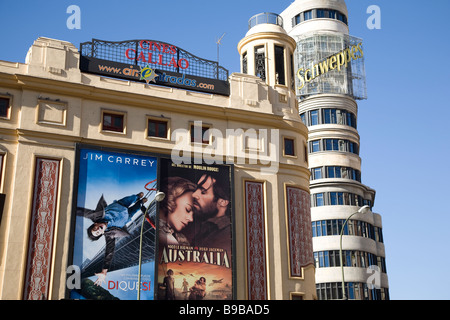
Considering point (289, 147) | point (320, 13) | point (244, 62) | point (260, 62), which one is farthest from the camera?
point (320, 13)

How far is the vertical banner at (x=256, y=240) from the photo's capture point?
127 feet

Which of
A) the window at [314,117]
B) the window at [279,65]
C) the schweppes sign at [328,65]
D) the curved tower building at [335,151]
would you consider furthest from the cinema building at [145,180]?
the schweppes sign at [328,65]

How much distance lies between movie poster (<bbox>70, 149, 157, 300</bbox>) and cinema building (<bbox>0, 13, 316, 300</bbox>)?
0.07 meters

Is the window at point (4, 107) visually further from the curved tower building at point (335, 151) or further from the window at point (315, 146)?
the window at point (315, 146)

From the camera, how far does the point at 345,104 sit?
7775 centimetres

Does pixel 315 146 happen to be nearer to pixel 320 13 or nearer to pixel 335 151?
pixel 335 151

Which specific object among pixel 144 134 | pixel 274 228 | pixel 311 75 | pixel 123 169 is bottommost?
pixel 274 228

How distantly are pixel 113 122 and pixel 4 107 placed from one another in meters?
6.92

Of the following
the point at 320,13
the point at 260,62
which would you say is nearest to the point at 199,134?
the point at 260,62

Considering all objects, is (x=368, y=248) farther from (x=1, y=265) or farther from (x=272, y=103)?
(x=1, y=265)

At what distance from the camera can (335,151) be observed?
75.4 metres
